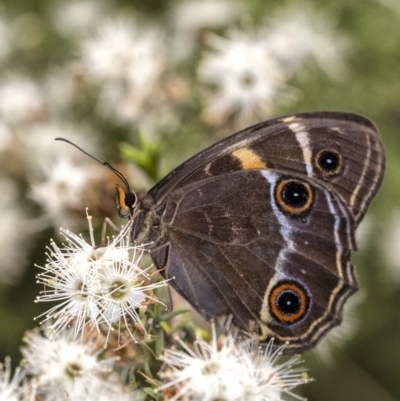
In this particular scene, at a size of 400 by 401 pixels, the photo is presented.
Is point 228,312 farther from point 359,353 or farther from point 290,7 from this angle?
point 290,7

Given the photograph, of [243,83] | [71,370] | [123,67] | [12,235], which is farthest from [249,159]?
[12,235]

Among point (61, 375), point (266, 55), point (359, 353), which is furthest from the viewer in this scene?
point (359, 353)

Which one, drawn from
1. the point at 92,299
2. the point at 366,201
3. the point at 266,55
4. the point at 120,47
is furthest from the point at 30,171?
the point at 366,201

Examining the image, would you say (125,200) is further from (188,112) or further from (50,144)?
(50,144)

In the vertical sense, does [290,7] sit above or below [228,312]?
above

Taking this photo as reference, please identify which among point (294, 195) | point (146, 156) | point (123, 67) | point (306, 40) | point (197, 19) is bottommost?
point (294, 195)
